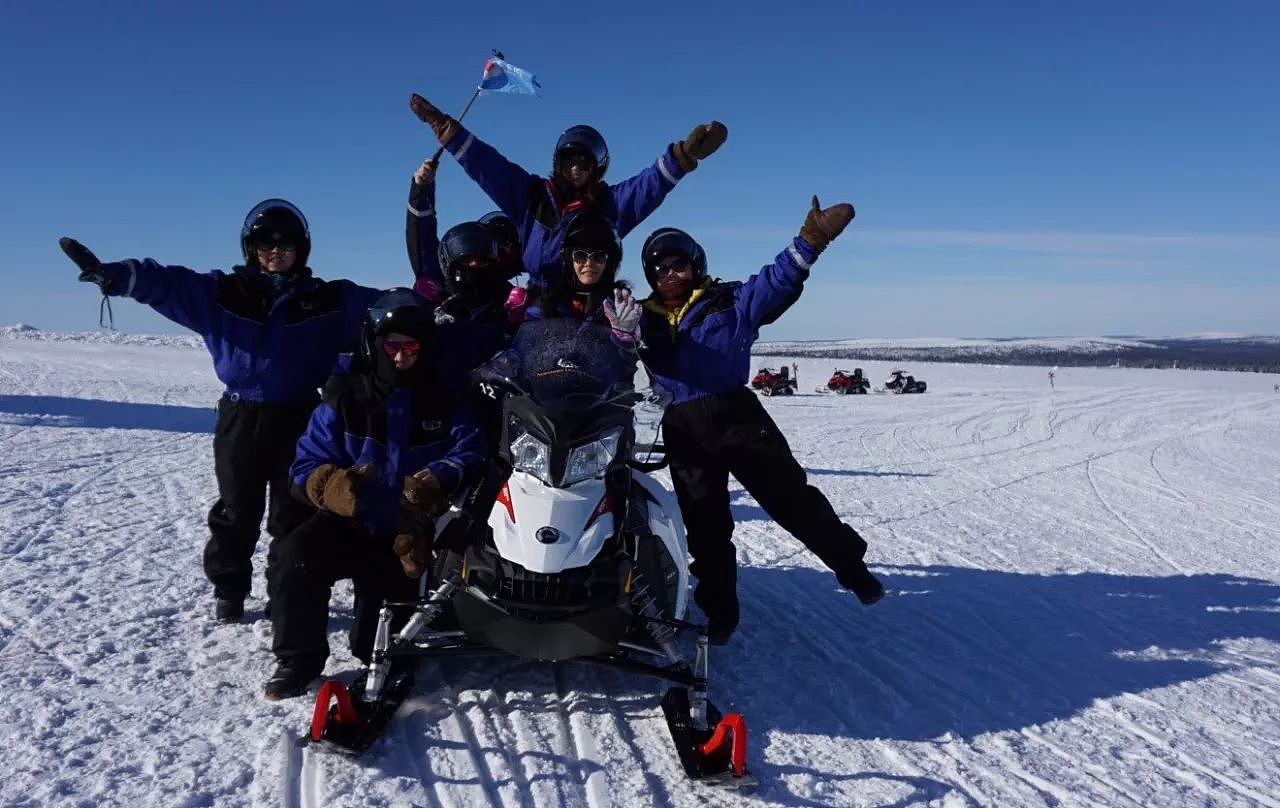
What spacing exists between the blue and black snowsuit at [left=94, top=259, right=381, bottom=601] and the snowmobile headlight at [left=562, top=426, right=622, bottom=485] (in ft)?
5.37

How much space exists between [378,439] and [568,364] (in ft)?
2.95

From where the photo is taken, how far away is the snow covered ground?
2971 millimetres

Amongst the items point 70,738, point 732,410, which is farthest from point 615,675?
point 70,738

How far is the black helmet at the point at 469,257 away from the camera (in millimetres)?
4633

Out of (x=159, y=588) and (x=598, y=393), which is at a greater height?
(x=598, y=393)

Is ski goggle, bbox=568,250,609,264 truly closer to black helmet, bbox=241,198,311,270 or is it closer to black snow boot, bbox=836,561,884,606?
black helmet, bbox=241,198,311,270

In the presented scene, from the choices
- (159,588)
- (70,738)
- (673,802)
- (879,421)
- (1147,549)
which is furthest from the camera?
(879,421)

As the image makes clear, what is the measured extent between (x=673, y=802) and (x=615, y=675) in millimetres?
1067

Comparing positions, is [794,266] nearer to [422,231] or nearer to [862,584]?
[862,584]

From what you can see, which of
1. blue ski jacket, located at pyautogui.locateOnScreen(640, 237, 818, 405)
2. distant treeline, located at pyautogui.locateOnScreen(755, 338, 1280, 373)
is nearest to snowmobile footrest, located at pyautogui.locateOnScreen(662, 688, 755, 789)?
blue ski jacket, located at pyautogui.locateOnScreen(640, 237, 818, 405)

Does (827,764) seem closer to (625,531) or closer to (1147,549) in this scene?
(625,531)

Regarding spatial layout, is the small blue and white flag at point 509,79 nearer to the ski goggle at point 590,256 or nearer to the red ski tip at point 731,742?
the ski goggle at point 590,256

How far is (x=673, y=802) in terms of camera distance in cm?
287

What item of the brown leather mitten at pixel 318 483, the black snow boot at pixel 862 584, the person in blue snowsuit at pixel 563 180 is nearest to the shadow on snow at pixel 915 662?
the black snow boot at pixel 862 584
